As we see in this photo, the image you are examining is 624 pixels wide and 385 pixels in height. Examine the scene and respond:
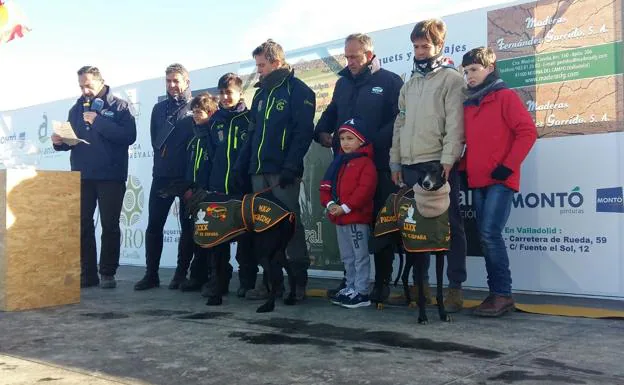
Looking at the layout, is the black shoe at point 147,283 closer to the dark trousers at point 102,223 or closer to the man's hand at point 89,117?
the dark trousers at point 102,223

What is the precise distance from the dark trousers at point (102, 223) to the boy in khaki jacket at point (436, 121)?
3046mm

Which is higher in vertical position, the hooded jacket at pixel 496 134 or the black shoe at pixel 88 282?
the hooded jacket at pixel 496 134

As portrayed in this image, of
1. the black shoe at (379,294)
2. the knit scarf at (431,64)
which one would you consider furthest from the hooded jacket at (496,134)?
the black shoe at (379,294)

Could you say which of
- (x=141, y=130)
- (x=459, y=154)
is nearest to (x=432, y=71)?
(x=459, y=154)

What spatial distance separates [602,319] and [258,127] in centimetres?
290

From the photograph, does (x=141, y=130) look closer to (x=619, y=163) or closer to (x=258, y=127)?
(x=258, y=127)

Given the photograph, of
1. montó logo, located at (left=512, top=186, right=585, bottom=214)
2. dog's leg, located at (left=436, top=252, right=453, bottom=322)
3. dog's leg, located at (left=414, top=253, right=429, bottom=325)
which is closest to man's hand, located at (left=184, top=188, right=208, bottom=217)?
dog's leg, located at (left=414, top=253, right=429, bottom=325)

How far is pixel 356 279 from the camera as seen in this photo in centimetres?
467

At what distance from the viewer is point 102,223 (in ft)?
19.7

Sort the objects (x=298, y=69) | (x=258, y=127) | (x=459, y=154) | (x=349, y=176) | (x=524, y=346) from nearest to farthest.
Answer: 1. (x=524, y=346)
2. (x=459, y=154)
3. (x=349, y=176)
4. (x=258, y=127)
5. (x=298, y=69)

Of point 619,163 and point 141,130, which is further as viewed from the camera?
point 141,130

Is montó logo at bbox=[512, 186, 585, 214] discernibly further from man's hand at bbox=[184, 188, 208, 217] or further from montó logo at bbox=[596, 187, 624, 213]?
man's hand at bbox=[184, 188, 208, 217]

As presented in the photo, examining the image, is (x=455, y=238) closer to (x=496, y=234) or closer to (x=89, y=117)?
(x=496, y=234)

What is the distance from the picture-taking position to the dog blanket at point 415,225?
3.90 m
